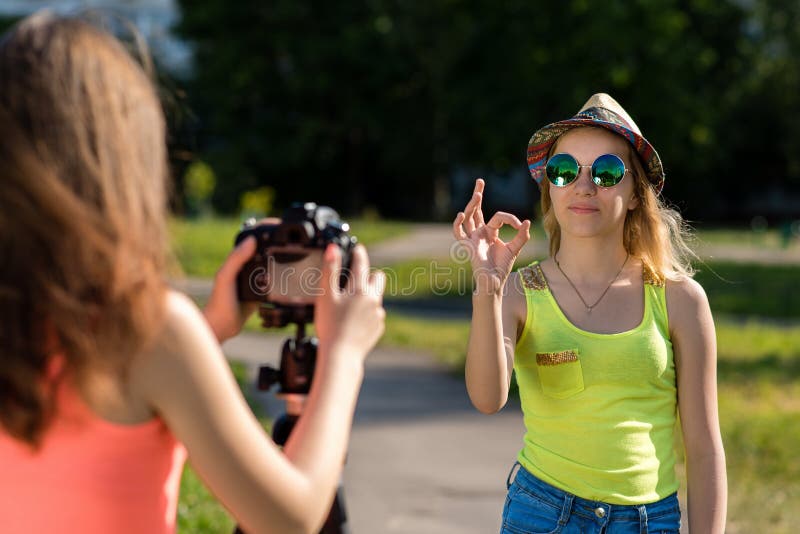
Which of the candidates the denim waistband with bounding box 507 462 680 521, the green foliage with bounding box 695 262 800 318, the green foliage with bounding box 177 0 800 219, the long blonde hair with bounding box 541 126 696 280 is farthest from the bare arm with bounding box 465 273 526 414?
the green foliage with bounding box 177 0 800 219

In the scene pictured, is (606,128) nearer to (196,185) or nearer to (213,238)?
(213,238)

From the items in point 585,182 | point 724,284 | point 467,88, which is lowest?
point 724,284

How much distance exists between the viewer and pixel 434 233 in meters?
23.6

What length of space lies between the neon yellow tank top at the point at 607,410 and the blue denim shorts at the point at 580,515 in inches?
0.8

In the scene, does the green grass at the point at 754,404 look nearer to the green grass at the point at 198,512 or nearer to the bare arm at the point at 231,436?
the green grass at the point at 198,512

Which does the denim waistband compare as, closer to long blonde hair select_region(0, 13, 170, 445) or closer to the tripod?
the tripod

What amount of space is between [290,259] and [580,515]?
1035 mm

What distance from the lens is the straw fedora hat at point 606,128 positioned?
97.5 inches

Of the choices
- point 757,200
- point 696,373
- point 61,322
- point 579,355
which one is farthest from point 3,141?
point 757,200

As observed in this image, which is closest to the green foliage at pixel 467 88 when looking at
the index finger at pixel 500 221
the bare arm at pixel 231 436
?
the index finger at pixel 500 221

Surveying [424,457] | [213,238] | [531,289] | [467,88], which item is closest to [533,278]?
[531,289]

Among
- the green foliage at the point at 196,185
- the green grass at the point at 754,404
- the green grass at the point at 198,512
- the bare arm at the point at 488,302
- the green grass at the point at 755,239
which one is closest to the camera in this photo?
the bare arm at the point at 488,302

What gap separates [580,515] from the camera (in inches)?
90.4

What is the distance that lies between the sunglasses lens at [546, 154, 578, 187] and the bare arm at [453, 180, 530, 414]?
8.4 inches
